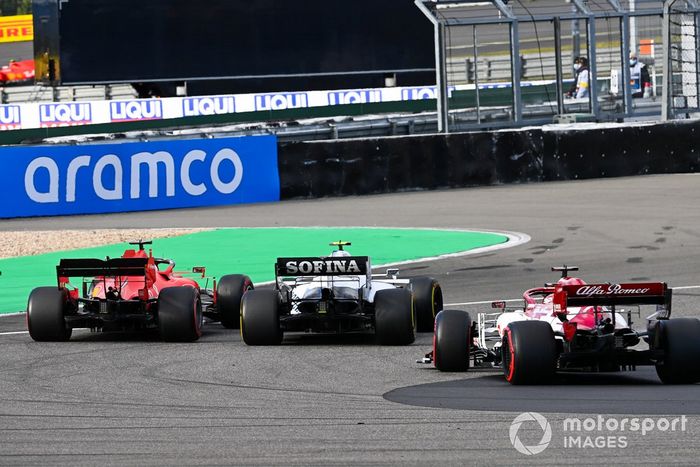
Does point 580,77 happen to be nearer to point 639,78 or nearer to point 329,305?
point 639,78

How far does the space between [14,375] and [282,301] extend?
2.55 metres

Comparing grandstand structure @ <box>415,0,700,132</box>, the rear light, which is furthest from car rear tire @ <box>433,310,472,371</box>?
grandstand structure @ <box>415,0,700,132</box>

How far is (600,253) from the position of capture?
1806cm

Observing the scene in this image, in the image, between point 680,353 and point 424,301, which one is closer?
point 680,353

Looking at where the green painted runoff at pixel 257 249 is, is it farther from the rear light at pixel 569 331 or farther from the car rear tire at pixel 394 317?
the rear light at pixel 569 331

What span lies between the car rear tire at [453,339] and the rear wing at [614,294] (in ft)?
2.70

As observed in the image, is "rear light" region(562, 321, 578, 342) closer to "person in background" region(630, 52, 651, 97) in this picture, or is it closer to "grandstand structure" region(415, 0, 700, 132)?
"grandstand structure" region(415, 0, 700, 132)

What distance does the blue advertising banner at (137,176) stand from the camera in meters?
24.1

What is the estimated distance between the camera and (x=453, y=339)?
10672mm

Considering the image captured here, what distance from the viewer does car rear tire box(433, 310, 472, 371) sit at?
420 inches

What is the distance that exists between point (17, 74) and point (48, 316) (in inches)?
1952

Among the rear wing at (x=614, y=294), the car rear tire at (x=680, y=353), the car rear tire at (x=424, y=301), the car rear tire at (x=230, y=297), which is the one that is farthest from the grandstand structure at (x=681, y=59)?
the car rear tire at (x=680, y=353)

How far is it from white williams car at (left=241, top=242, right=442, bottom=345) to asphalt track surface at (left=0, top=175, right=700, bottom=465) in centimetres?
16

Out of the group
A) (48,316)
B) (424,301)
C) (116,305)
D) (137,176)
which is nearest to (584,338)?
(424,301)
